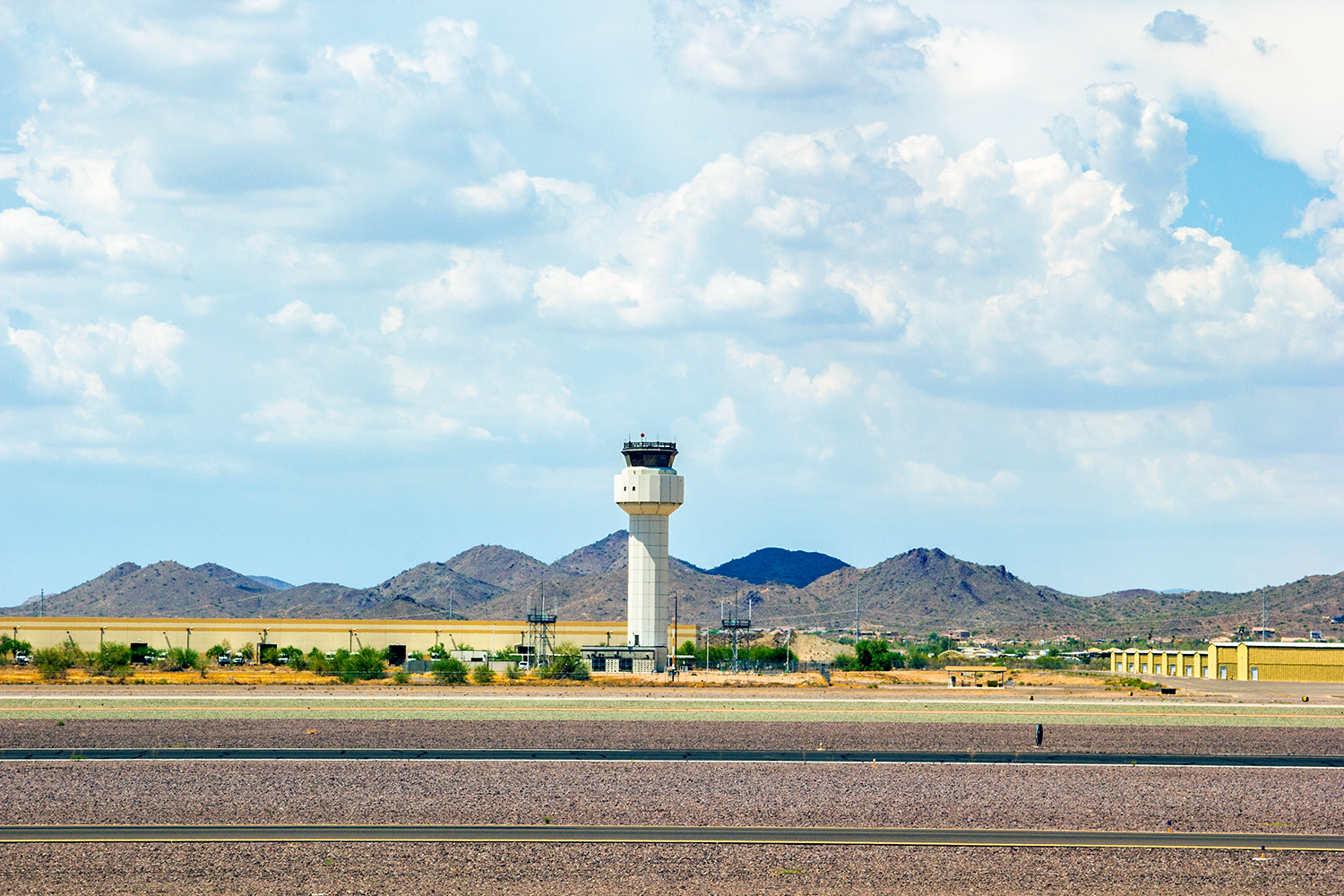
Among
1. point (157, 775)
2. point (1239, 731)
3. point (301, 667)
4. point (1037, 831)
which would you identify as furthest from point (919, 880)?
point (301, 667)

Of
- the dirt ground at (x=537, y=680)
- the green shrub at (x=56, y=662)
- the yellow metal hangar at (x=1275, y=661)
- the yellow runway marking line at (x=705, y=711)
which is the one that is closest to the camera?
the yellow runway marking line at (x=705, y=711)

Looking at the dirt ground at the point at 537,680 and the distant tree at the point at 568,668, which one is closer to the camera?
the dirt ground at the point at 537,680

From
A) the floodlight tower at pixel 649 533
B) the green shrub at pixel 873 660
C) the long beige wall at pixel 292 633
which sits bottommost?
the green shrub at pixel 873 660

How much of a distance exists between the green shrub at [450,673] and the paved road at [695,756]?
175 feet

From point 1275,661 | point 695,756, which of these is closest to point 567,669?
point 695,756

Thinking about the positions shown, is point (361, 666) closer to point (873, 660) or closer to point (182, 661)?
point (182, 661)

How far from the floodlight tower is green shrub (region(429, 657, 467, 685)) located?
18.1m

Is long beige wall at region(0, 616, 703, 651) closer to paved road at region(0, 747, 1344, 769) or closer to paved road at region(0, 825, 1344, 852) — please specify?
paved road at region(0, 747, 1344, 769)

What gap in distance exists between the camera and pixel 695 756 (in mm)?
52844

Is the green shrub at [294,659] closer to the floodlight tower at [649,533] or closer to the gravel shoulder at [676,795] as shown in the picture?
the floodlight tower at [649,533]

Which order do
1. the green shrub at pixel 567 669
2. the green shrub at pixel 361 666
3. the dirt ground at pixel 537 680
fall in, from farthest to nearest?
the green shrub at pixel 567 669
the green shrub at pixel 361 666
the dirt ground at pixel 537 680

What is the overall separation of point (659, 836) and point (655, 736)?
26.4 m

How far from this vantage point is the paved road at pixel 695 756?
168ft

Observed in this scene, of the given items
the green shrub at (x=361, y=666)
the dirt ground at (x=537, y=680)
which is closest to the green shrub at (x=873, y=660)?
the dirt ground at (x=537, y=680)
